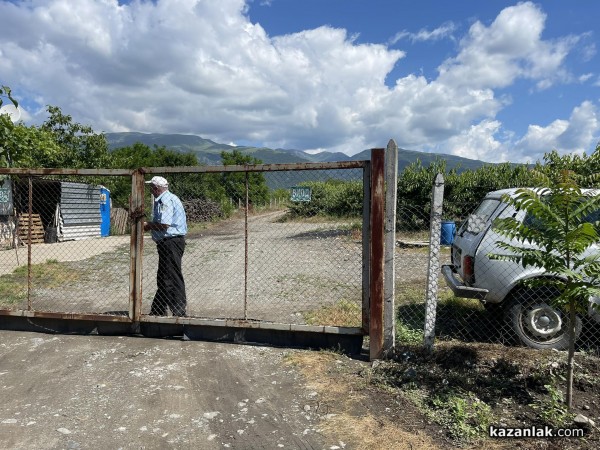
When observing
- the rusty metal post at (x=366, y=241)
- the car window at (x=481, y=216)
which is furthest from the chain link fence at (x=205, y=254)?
the car window at (x=481, y=216)

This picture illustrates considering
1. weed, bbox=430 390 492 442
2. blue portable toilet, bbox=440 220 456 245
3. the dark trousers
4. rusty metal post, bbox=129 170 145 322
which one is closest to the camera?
weed, bbox=430 390 492 442

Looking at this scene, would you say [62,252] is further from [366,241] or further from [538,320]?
[538,320]

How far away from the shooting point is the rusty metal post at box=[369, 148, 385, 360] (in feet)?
15.2

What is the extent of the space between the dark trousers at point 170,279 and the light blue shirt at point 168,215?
79 millimetres

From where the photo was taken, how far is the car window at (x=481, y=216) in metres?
5.05

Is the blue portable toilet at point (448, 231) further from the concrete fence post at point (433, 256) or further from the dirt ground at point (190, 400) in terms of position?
the dirt ground at point (190, 400)

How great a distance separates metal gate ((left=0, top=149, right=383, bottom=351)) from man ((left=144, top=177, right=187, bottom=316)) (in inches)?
9.3

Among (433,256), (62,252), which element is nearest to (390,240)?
(433,256)

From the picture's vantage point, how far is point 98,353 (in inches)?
200

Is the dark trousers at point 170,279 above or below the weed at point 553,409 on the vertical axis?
above

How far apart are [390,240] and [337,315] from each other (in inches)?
88.5

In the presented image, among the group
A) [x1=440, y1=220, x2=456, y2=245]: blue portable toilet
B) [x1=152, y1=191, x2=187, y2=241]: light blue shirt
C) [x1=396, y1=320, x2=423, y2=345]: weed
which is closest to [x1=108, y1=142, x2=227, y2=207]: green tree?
[x1=152, y1=191, x2=187, y2=241]: light blue shirt

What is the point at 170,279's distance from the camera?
579 cm

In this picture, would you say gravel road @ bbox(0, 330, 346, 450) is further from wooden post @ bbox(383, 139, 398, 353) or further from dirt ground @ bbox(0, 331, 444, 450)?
wooden post @ bbox(383, 139, 398, 353)
